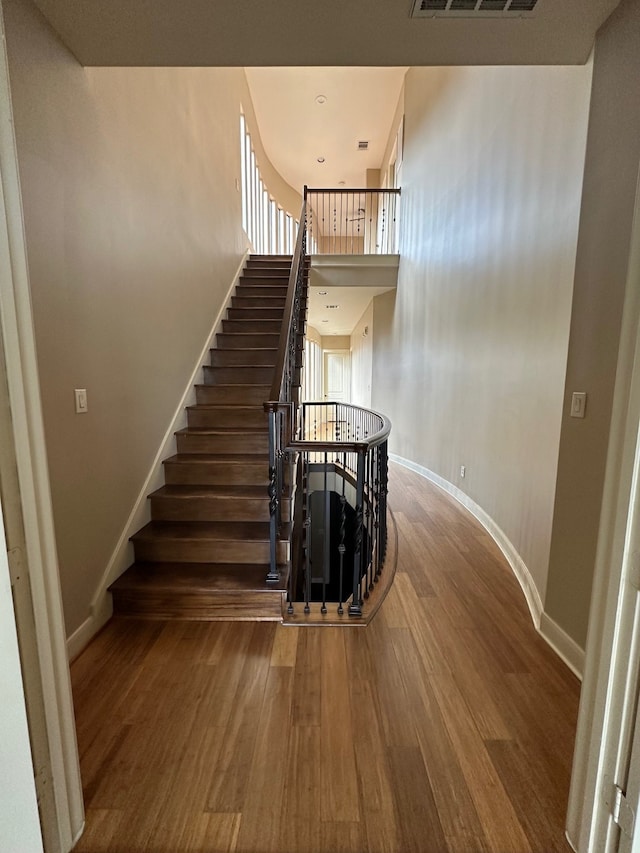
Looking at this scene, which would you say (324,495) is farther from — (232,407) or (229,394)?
(229,394)

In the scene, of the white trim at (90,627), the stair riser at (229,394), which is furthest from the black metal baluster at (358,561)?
the stair riser at (229,394)

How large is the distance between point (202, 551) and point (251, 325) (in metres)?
2.71

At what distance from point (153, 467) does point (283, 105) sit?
7.48 m

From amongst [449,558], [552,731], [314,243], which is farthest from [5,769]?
[314,243]

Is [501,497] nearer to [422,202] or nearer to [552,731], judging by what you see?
[552,731]

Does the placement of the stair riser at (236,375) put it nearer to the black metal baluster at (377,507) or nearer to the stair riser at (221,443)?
the stair riser at (221,443)

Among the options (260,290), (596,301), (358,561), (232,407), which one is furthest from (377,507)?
(260,290)

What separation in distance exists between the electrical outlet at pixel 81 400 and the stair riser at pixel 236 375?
1.87m

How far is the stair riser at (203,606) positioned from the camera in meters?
2.18

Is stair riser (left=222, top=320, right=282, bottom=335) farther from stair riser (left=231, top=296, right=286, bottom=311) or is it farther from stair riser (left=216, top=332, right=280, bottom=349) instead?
stair riser (left=231, top=296, right=286, bottom=311)

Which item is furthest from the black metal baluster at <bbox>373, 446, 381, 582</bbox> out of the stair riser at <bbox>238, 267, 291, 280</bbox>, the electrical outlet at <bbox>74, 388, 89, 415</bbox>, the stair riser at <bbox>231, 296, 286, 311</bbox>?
the stair riser at <bbox>238, 267, 291, 280</bbox>

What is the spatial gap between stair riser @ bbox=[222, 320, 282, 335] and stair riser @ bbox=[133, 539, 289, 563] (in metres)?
2.59

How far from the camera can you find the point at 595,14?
154 cm

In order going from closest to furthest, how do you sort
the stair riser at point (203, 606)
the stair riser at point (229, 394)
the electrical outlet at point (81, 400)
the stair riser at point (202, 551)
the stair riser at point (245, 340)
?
the electrical outlet at point (81, 400), the stair riser at point (203, 606), the stair riser at point (202, 551), the stair riser at point (229, 394), the stair riser at point (245, 340)
